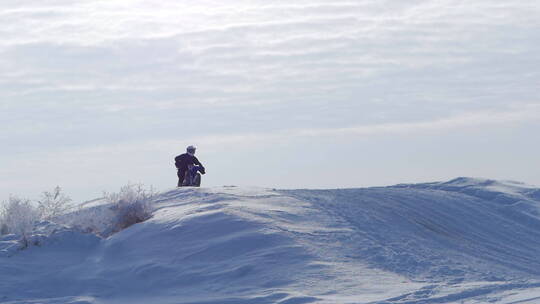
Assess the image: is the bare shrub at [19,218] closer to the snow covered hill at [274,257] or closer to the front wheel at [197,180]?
the snow covered hill at [274,257]

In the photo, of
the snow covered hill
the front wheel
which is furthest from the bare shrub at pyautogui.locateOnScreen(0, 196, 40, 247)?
the front wheel

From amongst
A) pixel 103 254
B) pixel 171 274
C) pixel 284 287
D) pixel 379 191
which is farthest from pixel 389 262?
pixel 379 191

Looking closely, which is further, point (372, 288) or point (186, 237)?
point (186, 237)

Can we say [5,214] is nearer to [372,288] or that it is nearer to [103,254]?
[103,254]

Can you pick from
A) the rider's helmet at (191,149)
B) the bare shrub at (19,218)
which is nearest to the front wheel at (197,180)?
the rider's helmet at (191,149)

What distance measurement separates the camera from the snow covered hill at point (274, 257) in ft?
38.9

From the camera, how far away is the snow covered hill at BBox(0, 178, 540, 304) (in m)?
11.9

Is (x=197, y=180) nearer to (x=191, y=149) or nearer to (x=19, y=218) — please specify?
(x=191, y=149)

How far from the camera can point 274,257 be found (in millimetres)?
13148

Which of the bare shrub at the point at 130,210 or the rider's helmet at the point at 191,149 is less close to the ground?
the rider's helmet at the point at 191,149

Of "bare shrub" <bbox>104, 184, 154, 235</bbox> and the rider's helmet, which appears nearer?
"bare shrub" <bbox>104, 184, 154, 235</bbox>

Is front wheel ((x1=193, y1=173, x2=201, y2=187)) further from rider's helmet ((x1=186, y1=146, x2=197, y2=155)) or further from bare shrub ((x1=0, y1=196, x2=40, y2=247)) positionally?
bare shrub ((x1=0, y1=196, x2=40, y2=247))

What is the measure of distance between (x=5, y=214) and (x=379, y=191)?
9072mm

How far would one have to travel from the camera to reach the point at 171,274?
1308 centimetres
